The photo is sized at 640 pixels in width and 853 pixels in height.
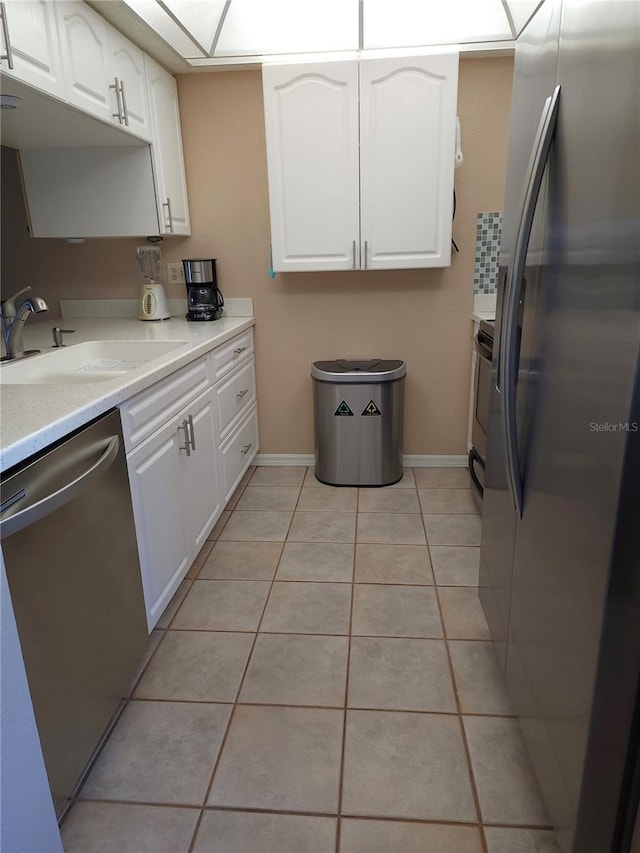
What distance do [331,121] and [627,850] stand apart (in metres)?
2.77

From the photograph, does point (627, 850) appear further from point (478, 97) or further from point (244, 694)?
point (478, 97)

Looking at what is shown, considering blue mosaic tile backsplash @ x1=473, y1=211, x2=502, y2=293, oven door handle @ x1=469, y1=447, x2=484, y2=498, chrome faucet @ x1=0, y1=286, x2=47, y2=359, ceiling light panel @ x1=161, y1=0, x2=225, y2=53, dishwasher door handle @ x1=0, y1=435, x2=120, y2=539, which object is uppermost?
ceiling light panel @ x1=161, y1=0, x2=225, y2=53

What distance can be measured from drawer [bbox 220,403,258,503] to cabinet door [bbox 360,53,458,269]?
1.08 m

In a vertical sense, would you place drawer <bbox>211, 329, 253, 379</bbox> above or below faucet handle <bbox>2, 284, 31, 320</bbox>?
below

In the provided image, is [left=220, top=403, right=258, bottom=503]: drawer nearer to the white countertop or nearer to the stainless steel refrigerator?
the white countertop

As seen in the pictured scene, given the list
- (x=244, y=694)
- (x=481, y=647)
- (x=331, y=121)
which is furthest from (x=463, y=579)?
(x=331, y=121)

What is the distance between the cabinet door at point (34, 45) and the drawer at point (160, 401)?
3.12 ft

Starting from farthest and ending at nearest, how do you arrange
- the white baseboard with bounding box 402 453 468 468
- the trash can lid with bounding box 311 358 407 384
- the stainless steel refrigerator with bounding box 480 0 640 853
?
A: 1. the white baseboard with bounding box 402 453 468 468
2. the trash can lid with bounding box 311 358 407 384
3. the stainless steel refrigerator with bounding box 480 0 640 853

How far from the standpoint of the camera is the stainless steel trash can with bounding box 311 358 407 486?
9.50 ft

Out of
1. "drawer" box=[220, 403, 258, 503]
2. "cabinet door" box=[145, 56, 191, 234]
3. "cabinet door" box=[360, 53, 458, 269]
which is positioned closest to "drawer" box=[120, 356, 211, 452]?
"drawer" box=[220, 403, 258, 503]

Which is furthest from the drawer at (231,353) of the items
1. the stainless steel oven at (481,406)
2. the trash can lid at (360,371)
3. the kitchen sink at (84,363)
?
the stainless steel oven at (481,406)

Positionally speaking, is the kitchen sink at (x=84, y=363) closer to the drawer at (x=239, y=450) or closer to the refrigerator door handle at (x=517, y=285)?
the drawer at (x=239, y=450)

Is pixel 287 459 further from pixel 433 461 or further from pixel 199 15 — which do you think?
pixel 199 15

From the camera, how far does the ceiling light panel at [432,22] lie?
233 cm
